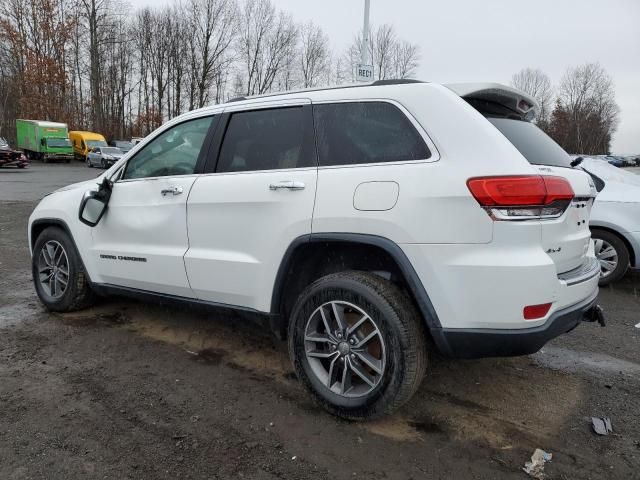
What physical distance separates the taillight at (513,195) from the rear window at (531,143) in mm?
311

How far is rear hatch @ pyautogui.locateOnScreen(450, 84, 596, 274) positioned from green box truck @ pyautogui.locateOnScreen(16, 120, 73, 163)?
37839 mm

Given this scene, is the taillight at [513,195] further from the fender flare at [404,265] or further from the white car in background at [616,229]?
the white car in background at [616,229]

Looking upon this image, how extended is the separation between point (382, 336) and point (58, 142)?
38278mm

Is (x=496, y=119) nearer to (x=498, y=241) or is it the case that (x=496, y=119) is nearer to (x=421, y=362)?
(x=498, y=241)

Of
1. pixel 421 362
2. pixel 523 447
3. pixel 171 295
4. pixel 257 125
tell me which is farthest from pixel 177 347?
pixel 523 447

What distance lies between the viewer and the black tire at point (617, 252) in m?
5.61

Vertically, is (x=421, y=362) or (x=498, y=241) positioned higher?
(x=498, y=241)

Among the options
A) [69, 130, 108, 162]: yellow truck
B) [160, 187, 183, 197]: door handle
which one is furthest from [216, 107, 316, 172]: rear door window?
[69, 130, 108, 162]: yellow truck

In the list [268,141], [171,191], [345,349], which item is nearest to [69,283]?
[171,191]

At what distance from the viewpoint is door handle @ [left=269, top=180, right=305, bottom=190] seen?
9.24 ft

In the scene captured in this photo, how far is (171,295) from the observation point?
141 inches

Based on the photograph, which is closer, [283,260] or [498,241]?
[498,241]

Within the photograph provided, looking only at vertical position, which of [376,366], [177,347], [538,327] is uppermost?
[538,327]

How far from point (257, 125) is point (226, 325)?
5.94ft
